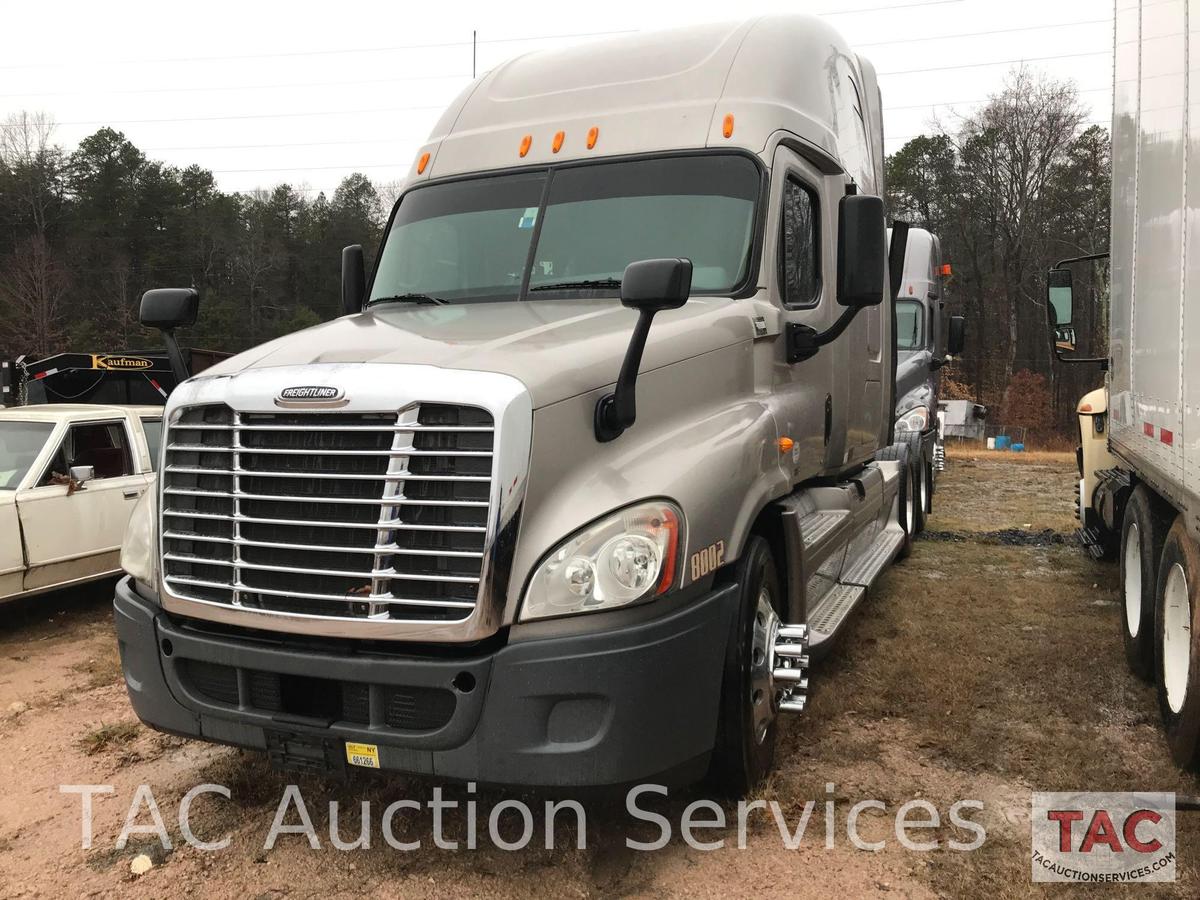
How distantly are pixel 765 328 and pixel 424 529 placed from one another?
209 centimetres

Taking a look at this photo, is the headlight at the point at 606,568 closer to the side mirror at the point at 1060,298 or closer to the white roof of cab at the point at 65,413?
the side mirror at the point at 1060,298

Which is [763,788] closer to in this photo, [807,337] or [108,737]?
[807,337]

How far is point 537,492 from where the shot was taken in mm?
3119

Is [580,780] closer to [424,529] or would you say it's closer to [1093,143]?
[424,529]

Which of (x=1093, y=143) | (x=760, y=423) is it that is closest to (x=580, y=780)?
(x=760, y=423)

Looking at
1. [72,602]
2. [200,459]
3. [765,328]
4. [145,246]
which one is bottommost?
[72,602]

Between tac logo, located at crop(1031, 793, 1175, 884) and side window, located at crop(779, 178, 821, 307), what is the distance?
2.56 meters

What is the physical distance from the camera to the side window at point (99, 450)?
24.6ft

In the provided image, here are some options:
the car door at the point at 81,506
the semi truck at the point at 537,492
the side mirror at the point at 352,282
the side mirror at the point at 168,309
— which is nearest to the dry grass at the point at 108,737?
the semi truck at the point at 537,492

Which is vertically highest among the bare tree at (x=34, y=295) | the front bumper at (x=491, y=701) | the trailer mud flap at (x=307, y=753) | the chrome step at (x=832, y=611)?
the bare tree at (x=34, y=295)

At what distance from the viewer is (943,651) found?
6.12m

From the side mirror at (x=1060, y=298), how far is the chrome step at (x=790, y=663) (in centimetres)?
443

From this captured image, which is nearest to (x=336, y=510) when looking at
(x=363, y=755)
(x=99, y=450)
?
(x=363, y=755)

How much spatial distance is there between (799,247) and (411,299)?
79.9 inches
